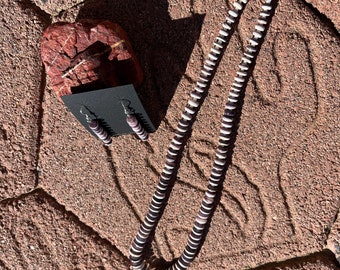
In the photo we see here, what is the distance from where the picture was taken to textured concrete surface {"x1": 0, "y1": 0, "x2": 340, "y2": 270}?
136 centimetres

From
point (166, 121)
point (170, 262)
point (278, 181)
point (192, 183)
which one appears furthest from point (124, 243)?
point (278, 181)

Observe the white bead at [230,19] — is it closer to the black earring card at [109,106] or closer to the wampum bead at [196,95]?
the wampum bead at [196,95]

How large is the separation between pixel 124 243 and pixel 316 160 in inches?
23.8

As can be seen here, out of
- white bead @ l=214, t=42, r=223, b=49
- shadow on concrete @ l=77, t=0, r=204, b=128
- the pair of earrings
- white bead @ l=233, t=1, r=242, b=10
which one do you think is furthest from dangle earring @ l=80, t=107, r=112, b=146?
white bead @ l=233, t=1, r=242, b=10

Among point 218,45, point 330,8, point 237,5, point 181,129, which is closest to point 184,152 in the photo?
point 181,129

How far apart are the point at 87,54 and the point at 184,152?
39 centimetres

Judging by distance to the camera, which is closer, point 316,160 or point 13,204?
point 316,160

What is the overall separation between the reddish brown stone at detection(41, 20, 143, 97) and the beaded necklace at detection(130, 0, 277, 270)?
0.20m

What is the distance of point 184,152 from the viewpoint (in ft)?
4.64

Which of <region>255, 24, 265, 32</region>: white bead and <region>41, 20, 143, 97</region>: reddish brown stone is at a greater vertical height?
<region>255, 24, 265, 32</region>: white bead

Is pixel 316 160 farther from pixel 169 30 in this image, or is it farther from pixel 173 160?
pixel 169 30

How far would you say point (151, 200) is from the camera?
143 cm

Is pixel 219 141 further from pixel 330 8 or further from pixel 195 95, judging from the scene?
pixel 330 8

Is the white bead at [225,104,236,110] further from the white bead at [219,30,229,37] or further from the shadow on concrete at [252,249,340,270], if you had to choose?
the shadow on concrete at [252,249,340,270]
